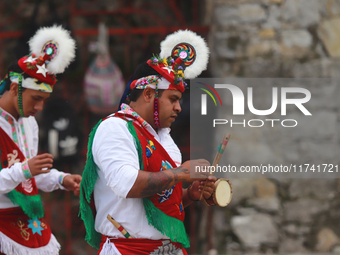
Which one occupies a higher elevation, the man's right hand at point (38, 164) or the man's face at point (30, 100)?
the man's face at point (30, 100)

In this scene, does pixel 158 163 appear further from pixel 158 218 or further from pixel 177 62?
pixel 177 62

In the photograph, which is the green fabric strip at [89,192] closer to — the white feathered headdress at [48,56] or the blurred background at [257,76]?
the white feathered headdress at [48,56]

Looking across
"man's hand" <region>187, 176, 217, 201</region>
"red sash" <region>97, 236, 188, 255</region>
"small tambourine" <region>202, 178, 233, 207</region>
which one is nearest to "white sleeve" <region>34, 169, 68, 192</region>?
"red sash" <region>97, 236, 188, 255</region>

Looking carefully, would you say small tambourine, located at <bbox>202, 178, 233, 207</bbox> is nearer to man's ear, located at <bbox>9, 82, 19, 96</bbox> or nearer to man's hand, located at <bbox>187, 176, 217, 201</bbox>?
man's hand, located at <bbox>187, 176, 217, 201</bbox>

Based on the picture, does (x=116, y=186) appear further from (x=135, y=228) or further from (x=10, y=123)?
(x=10, y=123)

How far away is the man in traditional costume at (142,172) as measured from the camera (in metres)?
1.97

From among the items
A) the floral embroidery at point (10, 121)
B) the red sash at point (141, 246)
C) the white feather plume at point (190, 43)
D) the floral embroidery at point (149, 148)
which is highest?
the white feather plume at point (190, 43)

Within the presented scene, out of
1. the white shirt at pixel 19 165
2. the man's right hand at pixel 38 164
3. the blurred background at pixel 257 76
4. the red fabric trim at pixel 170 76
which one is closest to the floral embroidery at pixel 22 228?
the white shirt at pixel 19 165

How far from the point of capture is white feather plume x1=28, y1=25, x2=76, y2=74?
275 cm

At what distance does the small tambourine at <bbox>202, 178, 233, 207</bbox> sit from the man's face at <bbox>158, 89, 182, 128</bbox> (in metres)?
0.40

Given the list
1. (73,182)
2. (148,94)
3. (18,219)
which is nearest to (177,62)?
(148,94)

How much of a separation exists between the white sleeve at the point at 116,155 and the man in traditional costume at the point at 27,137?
2.63ft

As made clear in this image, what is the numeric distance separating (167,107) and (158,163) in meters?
0.28

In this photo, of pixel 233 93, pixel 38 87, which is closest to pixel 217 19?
pixel 233 93
